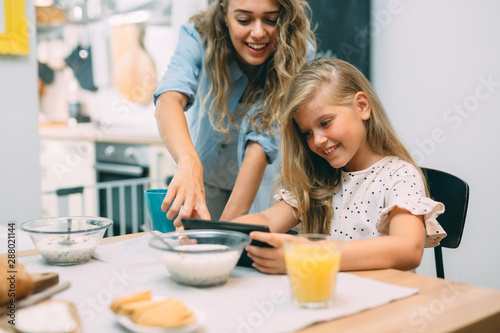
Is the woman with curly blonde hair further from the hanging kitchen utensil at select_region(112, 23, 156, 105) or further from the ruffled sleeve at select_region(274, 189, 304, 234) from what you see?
the hanging kitchen utensil at select_region(112, 23, 156, 105)

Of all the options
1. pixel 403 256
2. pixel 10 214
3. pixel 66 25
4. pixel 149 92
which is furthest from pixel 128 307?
pixel 66 25

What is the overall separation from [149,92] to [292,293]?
2.93 metres

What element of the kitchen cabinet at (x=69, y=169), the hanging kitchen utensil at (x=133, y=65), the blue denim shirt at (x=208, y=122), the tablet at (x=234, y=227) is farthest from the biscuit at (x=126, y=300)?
the hanging kitchen utensil at (x=133, y=65)

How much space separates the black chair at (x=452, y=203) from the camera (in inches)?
A: 47.4

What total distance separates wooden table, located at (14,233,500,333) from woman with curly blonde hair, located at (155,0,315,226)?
2.04 feet

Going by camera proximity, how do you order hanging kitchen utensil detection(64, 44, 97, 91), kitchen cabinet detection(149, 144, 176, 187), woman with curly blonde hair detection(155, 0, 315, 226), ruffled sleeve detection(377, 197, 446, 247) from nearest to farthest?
ruffled sleeve detection(377, 197, 446, 247) → woman with curly blonde hair detection(155, 0, 315, 226) → kitchen cabinet detection(149, 144, 176, 187) → hanging kitchen utensil detection(64, 44, 97, 91)

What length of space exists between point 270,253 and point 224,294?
131 millimetres

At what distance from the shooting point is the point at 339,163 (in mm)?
1204

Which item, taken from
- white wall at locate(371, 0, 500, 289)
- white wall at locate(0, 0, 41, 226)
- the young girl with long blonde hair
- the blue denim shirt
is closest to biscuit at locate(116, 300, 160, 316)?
the young girl with long blonde hair

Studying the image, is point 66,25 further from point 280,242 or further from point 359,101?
point 280,242

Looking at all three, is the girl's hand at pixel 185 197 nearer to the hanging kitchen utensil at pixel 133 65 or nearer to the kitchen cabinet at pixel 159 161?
the kitchen cabinet at pixel 159 161

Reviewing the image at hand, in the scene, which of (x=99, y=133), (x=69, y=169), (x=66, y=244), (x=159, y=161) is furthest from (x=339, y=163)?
(x=69, y=169)

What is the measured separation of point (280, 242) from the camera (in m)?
0.82

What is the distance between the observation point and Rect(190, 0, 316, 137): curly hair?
4.62 feet
